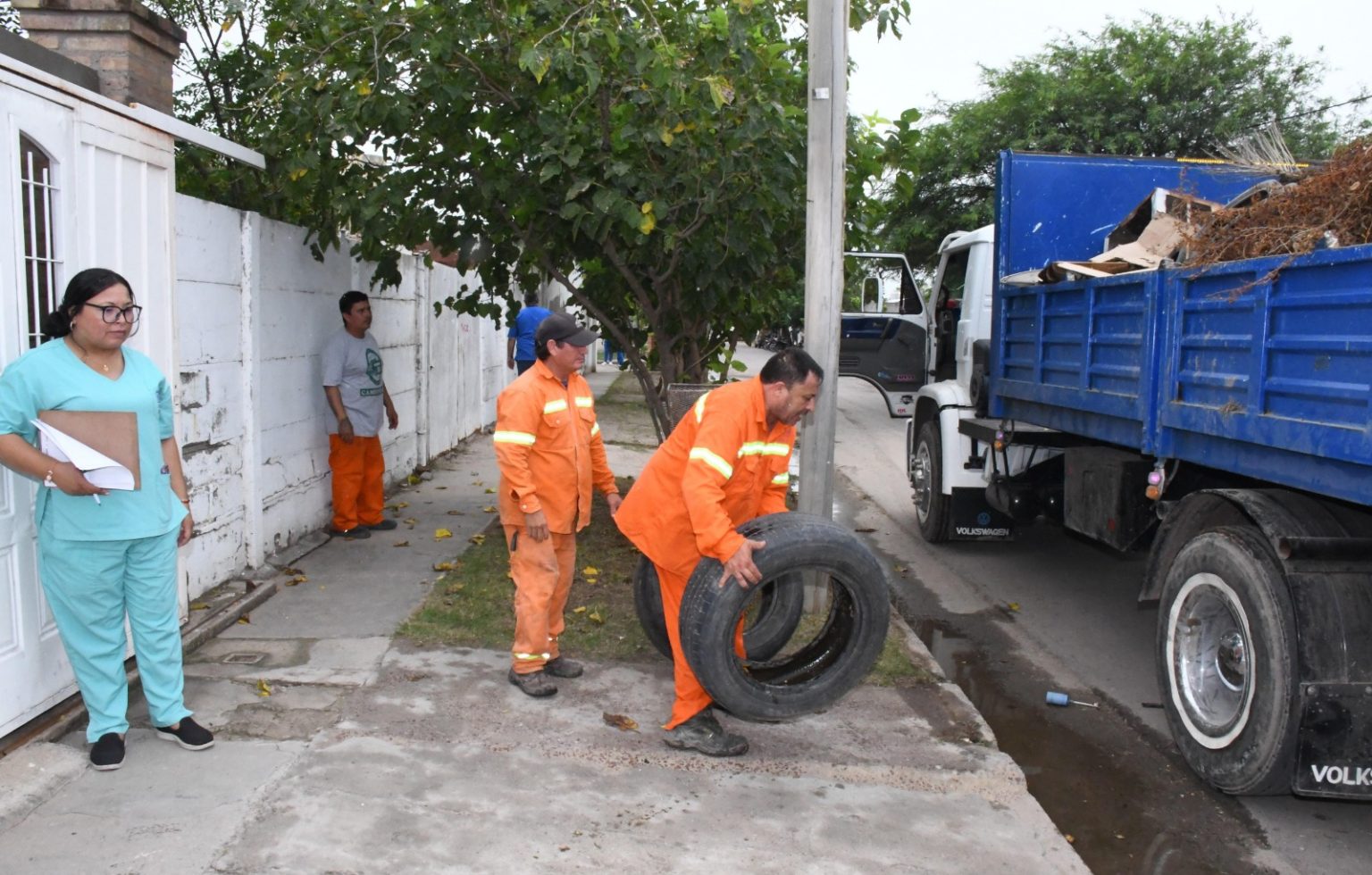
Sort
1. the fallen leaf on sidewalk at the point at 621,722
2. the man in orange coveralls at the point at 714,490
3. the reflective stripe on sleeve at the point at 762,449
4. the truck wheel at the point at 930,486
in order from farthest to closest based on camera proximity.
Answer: the truck wheel at the point at 930,486
the fallen leaf on sidewalk at the point at 621,722
the reflective stripe on sleeve at the point at 762,449
the man in orange coveralls at the point at 714,490

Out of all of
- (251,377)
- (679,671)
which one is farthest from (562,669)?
(251,377)

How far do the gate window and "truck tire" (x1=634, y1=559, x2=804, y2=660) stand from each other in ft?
8.55

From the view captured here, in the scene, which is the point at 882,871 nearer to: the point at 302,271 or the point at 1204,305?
the point at 1204,305

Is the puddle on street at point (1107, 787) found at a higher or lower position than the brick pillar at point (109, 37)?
lower

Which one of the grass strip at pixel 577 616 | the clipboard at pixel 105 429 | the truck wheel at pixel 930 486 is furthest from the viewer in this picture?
the truck wheel at pixel 930 486

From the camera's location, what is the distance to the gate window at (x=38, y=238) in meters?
4.07

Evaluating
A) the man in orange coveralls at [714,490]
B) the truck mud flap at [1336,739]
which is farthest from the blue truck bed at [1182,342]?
the man in orange coveralls at [714,490]

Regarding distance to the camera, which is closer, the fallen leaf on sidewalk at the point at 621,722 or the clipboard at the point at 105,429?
the clipboard at the point at 105,429

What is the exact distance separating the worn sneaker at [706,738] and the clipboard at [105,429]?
219 cm

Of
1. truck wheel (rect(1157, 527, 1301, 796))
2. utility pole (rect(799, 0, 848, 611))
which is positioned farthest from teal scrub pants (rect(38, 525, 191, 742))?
truck wheel (rect(1157, 527, 1301, 796))

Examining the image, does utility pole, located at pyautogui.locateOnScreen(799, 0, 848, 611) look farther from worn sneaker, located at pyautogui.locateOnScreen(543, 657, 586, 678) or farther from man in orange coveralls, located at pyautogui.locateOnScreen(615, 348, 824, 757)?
worn sneaker, located at pyautogui.locateOnScreen(543, 657, 586, 678)

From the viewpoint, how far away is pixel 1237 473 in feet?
14.3

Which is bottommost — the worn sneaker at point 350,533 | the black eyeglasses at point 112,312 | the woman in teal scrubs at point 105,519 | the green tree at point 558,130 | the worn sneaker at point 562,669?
the worn sneaker at point 562,669

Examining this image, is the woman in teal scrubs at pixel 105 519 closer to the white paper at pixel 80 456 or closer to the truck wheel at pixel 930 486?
the white paper at pixel 80 456
